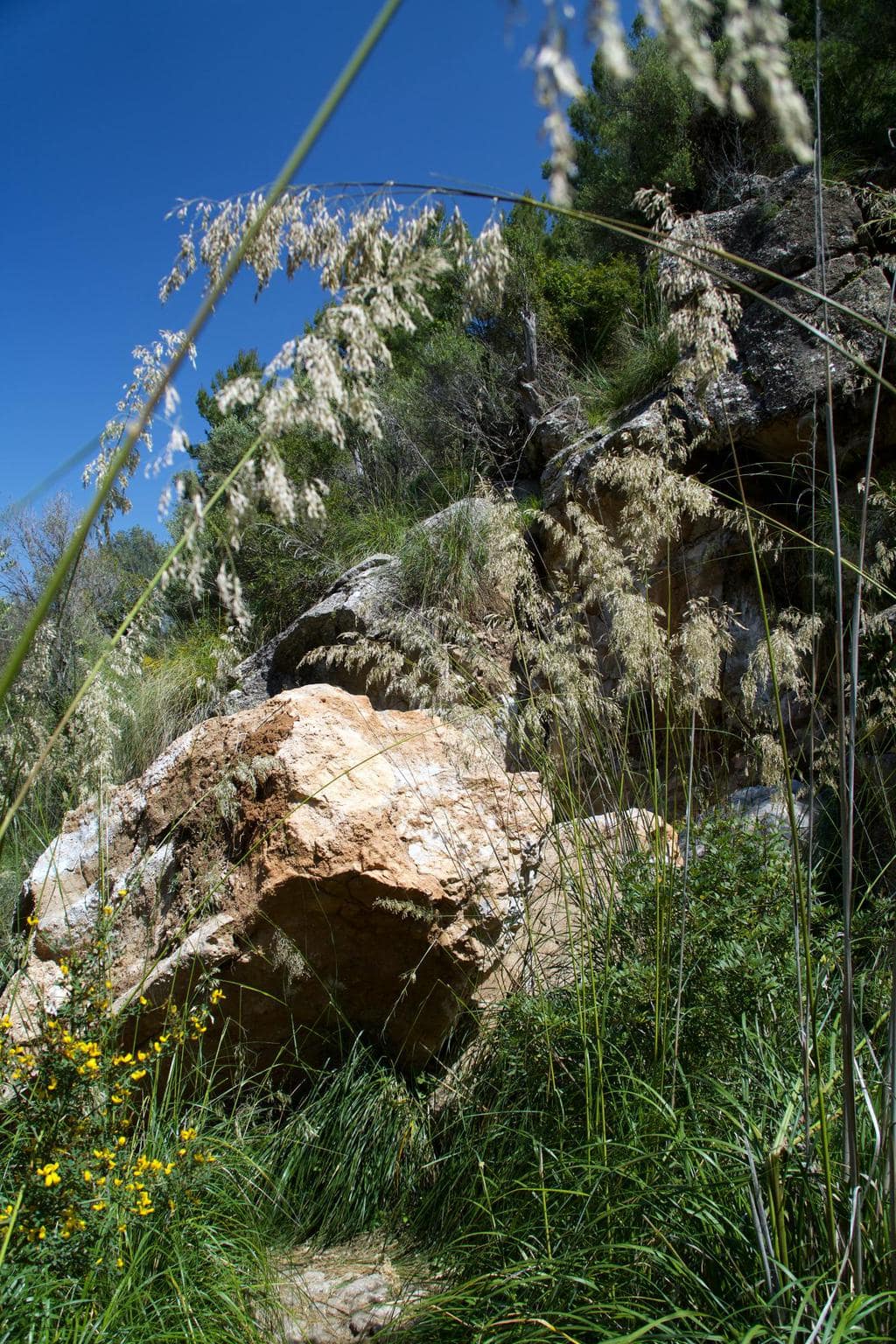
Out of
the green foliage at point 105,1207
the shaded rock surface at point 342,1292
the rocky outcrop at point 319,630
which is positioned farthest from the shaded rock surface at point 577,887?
the rocky outcrop at point 319,630

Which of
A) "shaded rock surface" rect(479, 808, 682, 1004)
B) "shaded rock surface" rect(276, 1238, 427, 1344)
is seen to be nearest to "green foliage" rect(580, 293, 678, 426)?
"shaded rock surface" rect(479, 808, 682, 1004)

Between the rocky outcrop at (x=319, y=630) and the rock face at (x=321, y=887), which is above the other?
Result: the rocky outcrop at (x=319, y=630)

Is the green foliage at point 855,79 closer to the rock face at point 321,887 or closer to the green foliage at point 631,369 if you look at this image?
the green foliage at point 631,369

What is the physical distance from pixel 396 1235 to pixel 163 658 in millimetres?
6408

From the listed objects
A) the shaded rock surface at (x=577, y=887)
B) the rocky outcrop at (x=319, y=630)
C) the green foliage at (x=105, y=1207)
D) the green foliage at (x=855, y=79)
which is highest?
the green foliage at (x=855, y=79)

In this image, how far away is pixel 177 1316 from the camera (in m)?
1.99

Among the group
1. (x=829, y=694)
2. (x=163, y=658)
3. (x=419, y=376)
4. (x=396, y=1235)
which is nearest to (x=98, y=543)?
(x=396, y=1235)

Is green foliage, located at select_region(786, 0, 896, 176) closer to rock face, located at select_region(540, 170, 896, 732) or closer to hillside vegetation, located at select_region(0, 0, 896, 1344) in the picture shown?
rock face, located at select_region(540, 170, 896, 732)

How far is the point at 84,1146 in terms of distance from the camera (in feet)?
7.29

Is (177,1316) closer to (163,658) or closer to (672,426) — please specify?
(672,426)

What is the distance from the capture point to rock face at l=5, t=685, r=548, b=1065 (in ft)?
10.3

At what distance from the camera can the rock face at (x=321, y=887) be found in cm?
313

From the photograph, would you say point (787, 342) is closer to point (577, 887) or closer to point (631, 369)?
point (631, 369)

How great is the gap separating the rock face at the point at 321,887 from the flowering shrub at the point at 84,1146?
1.78ft
